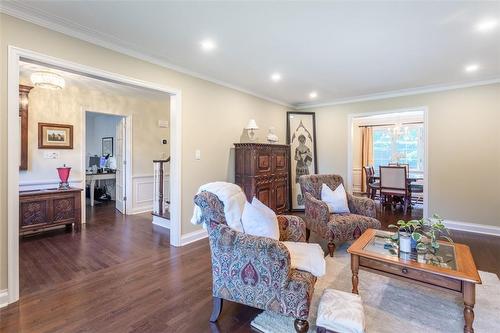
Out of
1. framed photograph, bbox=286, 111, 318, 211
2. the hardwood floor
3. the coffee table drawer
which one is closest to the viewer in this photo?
the coffee table drawer

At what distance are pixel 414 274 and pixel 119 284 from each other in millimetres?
2605

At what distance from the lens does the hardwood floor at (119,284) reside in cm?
192

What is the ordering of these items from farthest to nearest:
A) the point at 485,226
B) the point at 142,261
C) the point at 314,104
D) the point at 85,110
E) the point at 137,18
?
the point at 314,104
the point at 85,110
the point at 485,226
the point at 142,261
the point at 137,18

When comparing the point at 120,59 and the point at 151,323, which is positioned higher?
the point at 120,59

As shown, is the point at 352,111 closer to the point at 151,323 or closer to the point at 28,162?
the point at 151,323

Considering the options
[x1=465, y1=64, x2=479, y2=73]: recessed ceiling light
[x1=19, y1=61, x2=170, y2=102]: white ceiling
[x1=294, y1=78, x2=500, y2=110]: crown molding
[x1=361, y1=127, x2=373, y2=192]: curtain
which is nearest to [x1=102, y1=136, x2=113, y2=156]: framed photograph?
[x1=19, y1=61, x2=170, y2=102]: white ceiling

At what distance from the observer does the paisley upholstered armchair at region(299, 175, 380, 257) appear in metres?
3.11

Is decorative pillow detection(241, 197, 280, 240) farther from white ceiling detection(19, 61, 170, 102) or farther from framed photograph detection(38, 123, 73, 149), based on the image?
framed photograph detection(38, 123, 73, 149)

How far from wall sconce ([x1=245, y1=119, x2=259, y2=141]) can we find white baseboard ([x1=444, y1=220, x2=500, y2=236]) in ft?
12.1

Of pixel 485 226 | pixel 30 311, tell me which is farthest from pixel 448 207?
pixel 30 311

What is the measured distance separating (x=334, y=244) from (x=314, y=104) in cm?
362

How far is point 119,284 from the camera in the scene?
98.2 inches

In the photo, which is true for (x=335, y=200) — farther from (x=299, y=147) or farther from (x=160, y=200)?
(x=160, y=200)

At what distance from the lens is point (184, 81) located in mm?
3641
